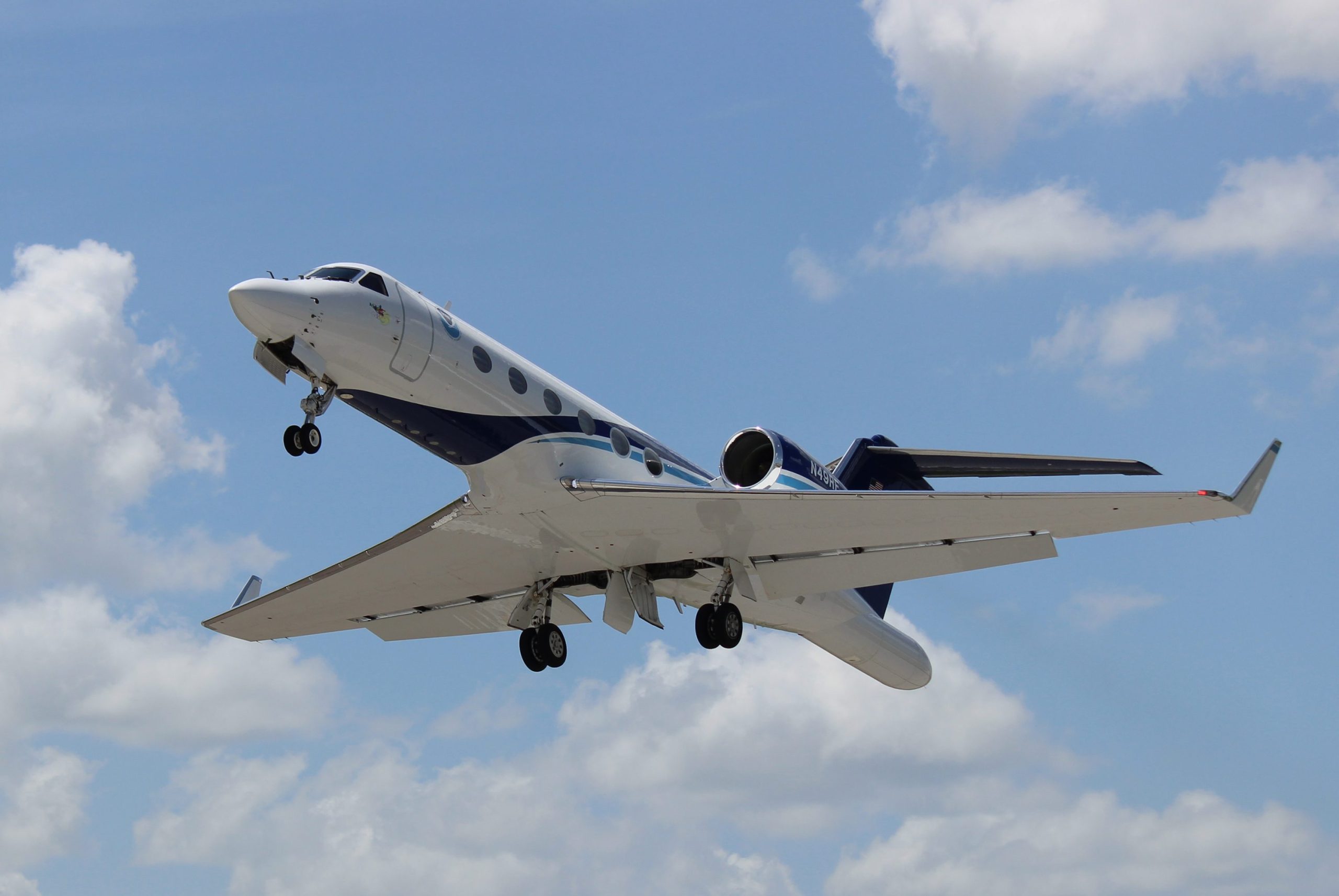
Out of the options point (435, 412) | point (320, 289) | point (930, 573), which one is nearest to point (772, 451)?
point (930, 573)

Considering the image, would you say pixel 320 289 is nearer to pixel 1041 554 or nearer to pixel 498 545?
pixel 498 545

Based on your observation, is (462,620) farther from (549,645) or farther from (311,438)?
(311,438)

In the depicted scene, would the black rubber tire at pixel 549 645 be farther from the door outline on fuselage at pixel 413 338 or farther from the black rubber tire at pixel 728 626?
the door outline on fuselage at pixel 413 338

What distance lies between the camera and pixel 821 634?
23766mm

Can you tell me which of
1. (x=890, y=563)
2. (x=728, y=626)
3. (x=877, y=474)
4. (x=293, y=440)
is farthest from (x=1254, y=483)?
(x=293, y=440)

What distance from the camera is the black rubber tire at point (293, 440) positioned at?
16.2 meters

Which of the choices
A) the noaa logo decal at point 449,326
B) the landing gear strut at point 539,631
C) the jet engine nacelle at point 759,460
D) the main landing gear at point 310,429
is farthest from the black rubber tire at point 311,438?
the jet engine nacelle at point 759,460

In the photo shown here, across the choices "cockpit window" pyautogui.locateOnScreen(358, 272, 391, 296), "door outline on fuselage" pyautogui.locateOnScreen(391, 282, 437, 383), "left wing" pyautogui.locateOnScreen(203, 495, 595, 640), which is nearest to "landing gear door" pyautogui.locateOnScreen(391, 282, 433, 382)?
"door outline on fuselage" pyautogui.locateOnScreen(391, 282, 437, 383)

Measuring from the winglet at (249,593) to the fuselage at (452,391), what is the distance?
753 cm

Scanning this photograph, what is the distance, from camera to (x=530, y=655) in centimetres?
2080

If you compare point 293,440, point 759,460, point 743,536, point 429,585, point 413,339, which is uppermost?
point 759,460

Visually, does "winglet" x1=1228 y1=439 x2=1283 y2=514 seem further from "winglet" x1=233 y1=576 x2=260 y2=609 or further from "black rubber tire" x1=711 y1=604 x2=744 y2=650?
"winglet" x1=233 y1=576 x2=260 y2=609

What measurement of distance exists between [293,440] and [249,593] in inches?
345

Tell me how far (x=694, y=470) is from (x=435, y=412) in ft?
17.6
